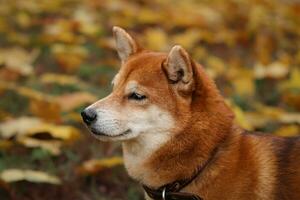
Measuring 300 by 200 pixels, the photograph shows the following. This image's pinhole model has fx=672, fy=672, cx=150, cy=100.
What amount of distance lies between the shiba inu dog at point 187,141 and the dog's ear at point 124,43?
0.38 meters

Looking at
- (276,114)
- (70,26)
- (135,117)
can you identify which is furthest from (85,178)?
(70,26)

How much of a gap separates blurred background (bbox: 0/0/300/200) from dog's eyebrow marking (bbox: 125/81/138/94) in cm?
120

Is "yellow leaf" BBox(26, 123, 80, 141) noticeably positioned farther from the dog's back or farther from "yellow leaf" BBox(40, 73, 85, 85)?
the dog's back

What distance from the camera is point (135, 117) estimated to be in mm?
4230

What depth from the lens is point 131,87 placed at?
4309 millimetres

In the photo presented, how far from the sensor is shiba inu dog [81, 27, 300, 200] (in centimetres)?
401

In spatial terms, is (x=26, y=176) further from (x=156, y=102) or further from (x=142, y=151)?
(x=156, y=102)

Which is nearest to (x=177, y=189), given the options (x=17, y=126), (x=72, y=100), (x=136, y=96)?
(x=136, y=96)

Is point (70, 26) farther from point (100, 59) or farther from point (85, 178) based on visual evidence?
point (85, 178)

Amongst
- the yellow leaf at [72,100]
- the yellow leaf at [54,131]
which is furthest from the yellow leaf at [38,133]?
the yellow leaf at [72,100]

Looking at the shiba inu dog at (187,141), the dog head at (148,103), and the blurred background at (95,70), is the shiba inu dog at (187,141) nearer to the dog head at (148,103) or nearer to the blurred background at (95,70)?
the dog head at (148,103)

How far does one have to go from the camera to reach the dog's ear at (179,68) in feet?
13.3

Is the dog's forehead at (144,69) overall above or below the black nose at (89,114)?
above

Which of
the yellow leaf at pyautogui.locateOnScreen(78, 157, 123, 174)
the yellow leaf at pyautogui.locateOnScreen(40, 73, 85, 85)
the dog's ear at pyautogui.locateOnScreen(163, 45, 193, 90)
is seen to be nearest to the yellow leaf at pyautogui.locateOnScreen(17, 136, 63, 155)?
the yellow leaf at pyautogui.locateOnScreen(78, 157, 123, 174)
